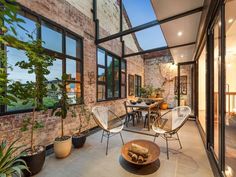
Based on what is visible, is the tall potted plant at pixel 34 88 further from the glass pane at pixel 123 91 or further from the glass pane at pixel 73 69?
the glass pane at pixel 123 91

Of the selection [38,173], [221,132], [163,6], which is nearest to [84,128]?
[38,173]

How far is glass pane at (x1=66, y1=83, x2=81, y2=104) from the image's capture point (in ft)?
11.7

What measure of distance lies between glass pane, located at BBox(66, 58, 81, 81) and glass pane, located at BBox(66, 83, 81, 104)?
0.60ft

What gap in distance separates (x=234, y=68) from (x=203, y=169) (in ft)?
9.77

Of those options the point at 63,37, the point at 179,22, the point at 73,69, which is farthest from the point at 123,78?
the point at 63,37

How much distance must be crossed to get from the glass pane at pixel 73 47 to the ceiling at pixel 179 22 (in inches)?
85.4

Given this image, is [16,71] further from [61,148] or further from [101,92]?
[101,92]

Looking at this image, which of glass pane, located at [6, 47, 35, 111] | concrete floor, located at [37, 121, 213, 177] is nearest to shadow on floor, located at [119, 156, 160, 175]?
concrete floor, located at [37, 121, 213, 177]

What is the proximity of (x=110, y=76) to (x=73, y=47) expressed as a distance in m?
2.12

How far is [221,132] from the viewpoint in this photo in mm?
1862

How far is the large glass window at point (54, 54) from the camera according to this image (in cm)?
249

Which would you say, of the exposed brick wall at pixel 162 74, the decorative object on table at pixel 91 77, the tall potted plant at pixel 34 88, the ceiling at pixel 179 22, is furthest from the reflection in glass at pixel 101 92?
the exposed brick wall at pixel 162 74

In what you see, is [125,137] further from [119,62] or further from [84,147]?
[119,62]

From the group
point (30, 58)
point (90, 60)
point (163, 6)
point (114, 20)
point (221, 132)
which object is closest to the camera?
point (221, 132)
